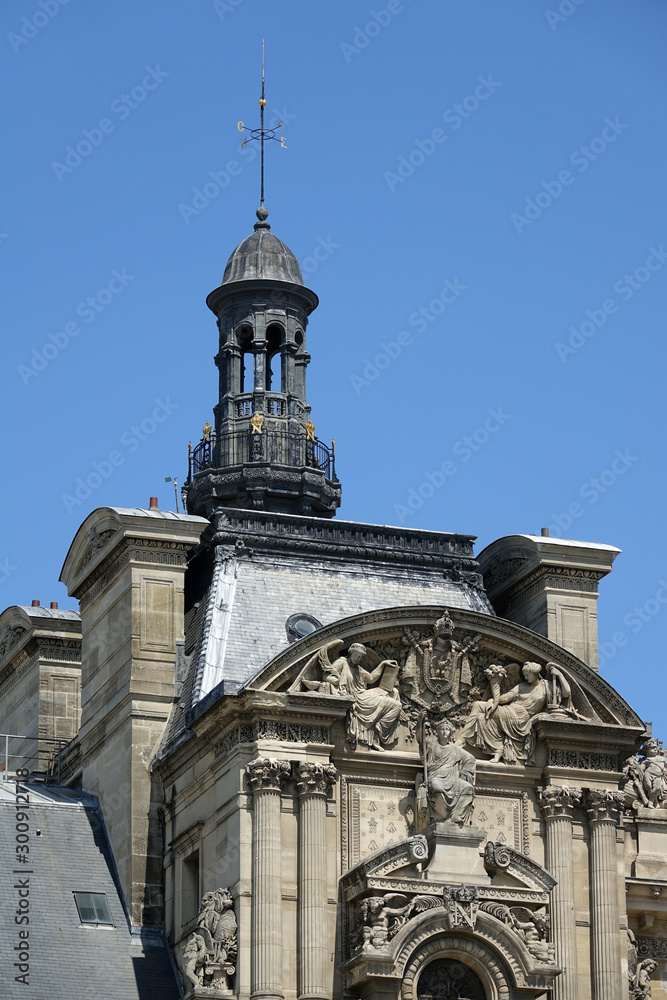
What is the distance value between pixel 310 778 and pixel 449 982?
5.48 meters

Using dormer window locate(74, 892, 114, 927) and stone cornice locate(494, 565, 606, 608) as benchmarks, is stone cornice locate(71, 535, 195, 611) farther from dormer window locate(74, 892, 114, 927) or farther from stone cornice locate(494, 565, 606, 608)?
stone cornice locate(494, 565, 606, 608)

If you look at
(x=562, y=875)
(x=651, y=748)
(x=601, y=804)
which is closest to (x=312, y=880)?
(x=562, y=875)

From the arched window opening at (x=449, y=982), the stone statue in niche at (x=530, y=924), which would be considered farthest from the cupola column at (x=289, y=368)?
the arched window opening at (x=449, y=982)

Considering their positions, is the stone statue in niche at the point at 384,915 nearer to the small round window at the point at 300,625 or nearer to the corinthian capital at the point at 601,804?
the corinthian capital at the point at 601,804

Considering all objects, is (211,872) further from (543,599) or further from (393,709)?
(543,599)

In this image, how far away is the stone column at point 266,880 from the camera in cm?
5372

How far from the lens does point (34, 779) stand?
66250 millimetres

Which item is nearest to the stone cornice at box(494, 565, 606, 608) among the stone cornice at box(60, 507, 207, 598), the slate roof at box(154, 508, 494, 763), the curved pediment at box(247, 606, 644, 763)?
the slate roof at box(154, 508, 494, 763)

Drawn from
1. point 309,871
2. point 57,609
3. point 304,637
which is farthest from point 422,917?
point 57,609

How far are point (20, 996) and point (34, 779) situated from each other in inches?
479

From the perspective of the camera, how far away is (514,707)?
191 ft

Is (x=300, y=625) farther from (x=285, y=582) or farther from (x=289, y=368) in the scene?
(x=289, y=368)

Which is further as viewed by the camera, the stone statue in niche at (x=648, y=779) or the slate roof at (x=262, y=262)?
the slate roof at (x=262, y=262)

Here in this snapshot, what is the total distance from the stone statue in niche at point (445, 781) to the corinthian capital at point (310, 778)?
2386 mm
